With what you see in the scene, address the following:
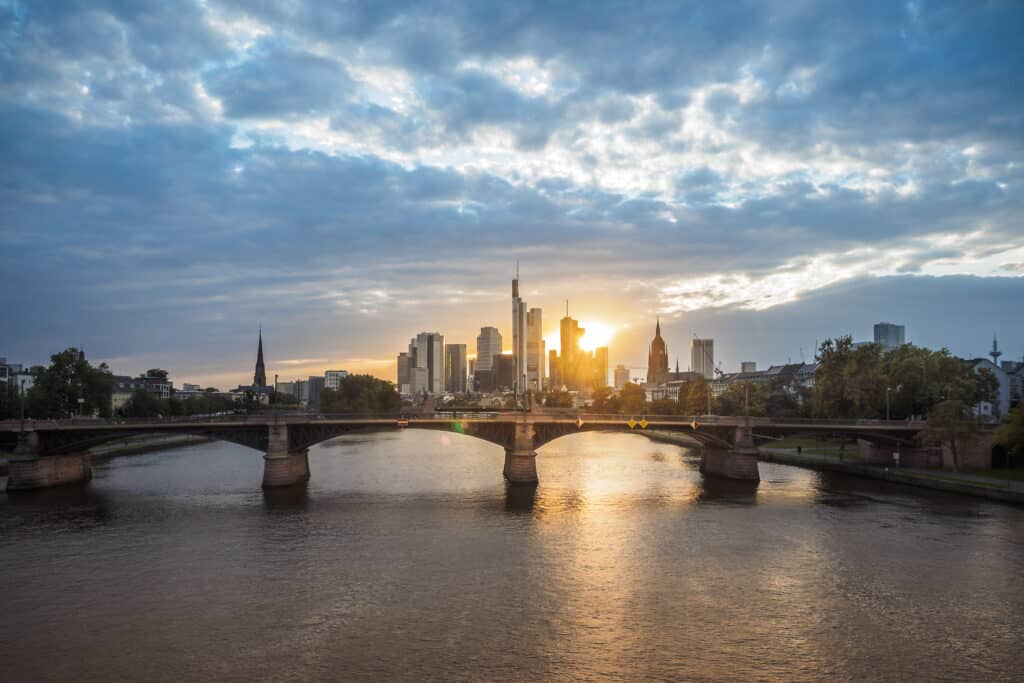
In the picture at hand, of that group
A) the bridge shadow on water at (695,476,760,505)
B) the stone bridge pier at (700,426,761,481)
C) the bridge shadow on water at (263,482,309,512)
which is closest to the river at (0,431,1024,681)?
the bridge shadow on water at (263,482,309,512)

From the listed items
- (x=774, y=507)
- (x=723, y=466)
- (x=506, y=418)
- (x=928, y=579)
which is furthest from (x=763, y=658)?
(x=723, y=466)

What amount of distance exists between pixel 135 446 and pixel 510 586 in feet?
387

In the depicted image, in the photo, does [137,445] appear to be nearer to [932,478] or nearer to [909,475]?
[909,475]

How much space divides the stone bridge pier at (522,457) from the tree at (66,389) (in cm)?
8368

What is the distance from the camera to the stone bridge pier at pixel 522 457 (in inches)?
3041

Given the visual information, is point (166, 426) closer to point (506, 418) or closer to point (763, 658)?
point (506, 418)

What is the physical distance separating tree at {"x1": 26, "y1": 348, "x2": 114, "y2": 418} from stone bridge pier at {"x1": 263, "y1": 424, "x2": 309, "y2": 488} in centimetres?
6013

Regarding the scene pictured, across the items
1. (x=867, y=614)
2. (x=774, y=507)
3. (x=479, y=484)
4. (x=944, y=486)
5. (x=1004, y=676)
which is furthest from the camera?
(x=479, y=484)

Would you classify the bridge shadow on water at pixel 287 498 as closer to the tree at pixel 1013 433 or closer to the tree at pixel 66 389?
the tree at pixel 66 389

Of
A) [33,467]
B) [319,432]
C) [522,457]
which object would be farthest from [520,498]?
[33,467]

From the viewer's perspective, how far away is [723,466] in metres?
84.4

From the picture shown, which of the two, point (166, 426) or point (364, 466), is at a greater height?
point (166, 426)

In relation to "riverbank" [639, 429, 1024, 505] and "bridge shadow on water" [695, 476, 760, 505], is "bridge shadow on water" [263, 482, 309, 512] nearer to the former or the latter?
"bridge shadow on water" [695, 476, 760, 505]

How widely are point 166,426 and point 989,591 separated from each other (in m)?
73.3
